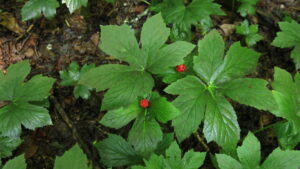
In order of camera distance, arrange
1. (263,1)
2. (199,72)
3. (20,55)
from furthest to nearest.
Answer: (263,1)
(20,55)
(199,72)

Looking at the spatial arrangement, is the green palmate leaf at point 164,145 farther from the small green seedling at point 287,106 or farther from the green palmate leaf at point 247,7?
the green palmate leaf at point 247,7

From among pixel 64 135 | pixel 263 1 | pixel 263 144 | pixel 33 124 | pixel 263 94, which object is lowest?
pixel 263 144

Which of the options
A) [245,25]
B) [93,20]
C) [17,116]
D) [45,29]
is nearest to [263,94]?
[245,25]

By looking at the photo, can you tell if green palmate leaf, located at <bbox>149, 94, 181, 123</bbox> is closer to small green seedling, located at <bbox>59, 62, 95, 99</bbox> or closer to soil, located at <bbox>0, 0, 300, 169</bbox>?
soil, located at <bbox>0, 0, 300, 169</bbox>

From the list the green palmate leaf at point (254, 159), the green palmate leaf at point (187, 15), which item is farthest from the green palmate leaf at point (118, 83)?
the green palmate leaf at point (187, 15)

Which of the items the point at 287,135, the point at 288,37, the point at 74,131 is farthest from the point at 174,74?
the point at 288,37

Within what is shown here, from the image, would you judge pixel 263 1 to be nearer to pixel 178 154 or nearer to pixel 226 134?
pixel 226 134
